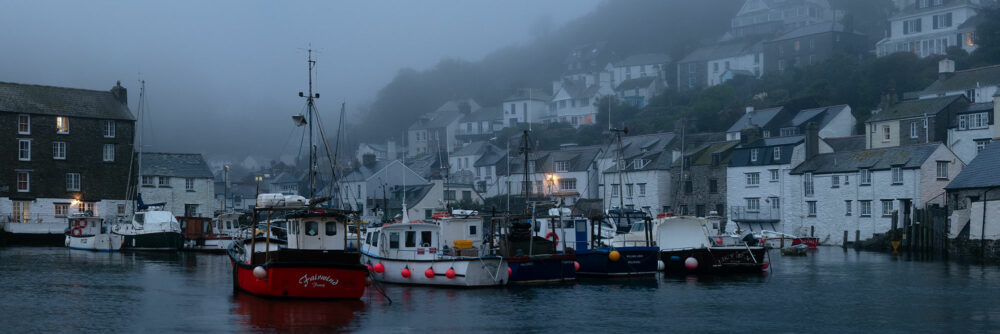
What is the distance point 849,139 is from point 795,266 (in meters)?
31.0

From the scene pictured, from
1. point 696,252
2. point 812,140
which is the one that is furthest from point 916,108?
point 696,252

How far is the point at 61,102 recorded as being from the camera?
76.9 meters

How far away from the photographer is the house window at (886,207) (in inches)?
2749

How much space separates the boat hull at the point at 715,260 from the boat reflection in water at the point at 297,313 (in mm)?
17759

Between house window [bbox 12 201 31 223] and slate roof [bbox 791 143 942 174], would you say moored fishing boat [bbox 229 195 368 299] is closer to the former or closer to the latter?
house window [bbox 12 201 31 223]

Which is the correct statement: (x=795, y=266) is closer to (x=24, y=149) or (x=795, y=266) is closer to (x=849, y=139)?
(x=849, y=139)

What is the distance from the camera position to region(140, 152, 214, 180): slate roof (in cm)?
8169

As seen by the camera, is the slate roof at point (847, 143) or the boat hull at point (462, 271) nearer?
the boat hull at point (462, 271)

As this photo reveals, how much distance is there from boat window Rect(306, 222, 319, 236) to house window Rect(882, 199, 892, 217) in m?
49.6

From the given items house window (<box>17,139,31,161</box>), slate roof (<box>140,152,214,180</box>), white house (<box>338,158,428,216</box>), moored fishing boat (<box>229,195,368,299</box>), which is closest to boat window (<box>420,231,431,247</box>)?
moored fishing boat (<box>229,195,368,299</box>)

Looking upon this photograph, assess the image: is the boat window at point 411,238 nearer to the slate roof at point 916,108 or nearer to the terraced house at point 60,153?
the terraced house at point 60,153

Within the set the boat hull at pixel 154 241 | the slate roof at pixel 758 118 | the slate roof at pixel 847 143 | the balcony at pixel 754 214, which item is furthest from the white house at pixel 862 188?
the boat hull at pixel 154 241

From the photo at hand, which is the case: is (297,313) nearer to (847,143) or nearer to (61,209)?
(61,209)

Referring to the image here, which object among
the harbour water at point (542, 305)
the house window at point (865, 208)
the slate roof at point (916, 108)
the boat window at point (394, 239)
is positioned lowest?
the harbour water at point (542, 305)
